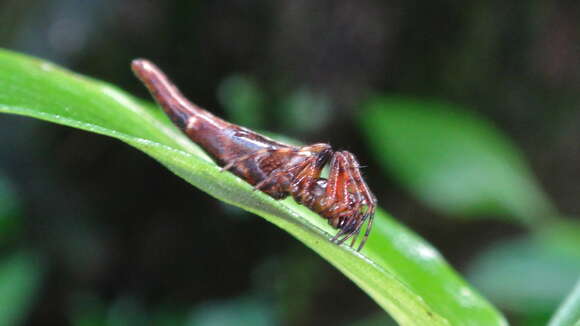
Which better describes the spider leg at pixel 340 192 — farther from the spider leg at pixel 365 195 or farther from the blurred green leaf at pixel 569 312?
the blurred green leaf at pixel 569 312

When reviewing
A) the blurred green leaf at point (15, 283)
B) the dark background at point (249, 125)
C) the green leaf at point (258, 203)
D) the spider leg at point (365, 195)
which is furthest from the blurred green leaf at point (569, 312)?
the blurred green leaf at point (15, 283)

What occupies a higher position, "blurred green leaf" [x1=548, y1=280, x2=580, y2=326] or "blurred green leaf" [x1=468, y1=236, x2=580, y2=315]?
"blurred green leaf" [x1=548, y1=280, x2=580, y2=326]

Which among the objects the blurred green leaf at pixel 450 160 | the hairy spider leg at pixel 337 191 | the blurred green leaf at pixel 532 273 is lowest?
the blurred green leaf at pixel 532 273

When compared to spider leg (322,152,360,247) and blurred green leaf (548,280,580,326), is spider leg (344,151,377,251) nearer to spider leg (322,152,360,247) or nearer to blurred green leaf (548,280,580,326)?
spider leg (322,152,360,247)

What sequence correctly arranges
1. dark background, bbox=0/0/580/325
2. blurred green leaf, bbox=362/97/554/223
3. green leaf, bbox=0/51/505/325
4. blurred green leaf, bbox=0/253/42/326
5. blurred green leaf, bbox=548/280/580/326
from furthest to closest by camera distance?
dark background, bbox=0/0/580/325 → blurred green leaf, bbox=362/97/554/223 → blurred green leaf, bbox=0/253/42/326 → blurred green leaf, bbox=548/280/580/326 → green leaf, bbox=0/51/505/325

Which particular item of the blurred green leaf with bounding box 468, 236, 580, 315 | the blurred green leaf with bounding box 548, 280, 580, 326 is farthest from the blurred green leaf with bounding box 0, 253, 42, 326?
the blurred green leaf with bounding box 548, 280, 580, 326

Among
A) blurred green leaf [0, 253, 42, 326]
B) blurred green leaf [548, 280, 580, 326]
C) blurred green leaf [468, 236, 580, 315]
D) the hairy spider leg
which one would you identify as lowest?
blurred green leaf [0, 253, 42, 326]

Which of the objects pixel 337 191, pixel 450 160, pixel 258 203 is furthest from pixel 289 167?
pixel 450 160

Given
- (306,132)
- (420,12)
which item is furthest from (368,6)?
(306,132)
